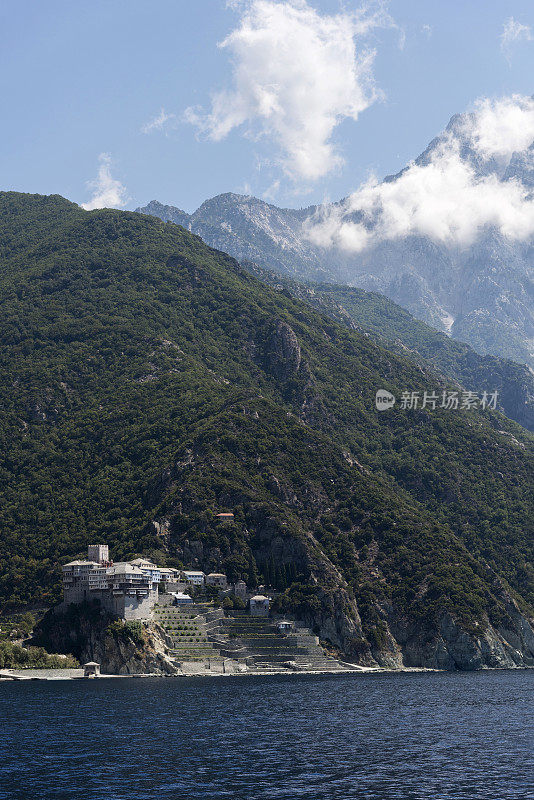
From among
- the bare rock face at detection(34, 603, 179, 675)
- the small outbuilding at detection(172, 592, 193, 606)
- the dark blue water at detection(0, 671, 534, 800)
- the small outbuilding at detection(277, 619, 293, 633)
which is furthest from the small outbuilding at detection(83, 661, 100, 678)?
the small outbuilding at detection(277, 619, 293, 633)

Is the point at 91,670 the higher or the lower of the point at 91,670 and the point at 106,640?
the lower

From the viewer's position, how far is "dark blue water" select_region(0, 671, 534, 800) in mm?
75938

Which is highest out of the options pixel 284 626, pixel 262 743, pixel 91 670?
pixel 284 626

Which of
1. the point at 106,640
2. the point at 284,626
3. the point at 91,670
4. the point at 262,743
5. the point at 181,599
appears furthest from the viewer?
the point at 284,626

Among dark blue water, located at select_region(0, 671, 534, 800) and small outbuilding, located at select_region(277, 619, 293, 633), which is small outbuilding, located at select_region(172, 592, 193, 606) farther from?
dark blue water, located at select_region(0, 671, 534, 800)

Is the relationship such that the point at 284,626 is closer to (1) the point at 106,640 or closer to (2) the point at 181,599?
(2) the point at 181,599

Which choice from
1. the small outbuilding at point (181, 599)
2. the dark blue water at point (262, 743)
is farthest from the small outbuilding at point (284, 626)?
the dark blue water at point (262, 743)

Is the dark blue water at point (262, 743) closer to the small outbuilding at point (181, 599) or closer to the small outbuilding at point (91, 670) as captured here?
the small outbuilding at point (91, 670)

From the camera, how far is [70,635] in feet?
600

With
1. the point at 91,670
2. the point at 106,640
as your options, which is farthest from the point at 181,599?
the point at 91,670

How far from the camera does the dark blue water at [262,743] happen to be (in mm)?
75938

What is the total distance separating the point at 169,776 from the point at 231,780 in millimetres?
5739

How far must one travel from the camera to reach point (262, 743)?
95.8 m

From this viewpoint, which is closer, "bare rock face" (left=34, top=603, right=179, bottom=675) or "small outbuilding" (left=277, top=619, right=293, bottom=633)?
"bare rock face" (left=34, top=603, right=179, bottom=675)
